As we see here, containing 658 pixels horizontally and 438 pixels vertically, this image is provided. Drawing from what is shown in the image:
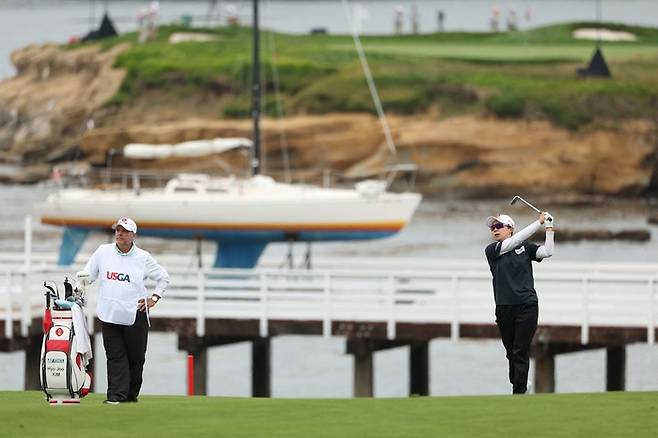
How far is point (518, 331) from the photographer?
61.0ft

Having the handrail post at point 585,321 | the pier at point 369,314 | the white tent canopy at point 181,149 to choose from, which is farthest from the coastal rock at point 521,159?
the handrail post at point 585,321

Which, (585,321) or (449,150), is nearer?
(585,321)

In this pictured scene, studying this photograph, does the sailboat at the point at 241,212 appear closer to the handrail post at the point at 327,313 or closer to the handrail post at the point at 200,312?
the handrail post at the point at 200,312

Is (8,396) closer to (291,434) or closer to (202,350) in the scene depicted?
(291,434)

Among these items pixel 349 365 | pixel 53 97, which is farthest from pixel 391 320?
pixel 53 97

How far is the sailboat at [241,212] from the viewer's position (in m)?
41.5

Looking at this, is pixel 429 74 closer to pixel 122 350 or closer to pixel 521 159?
pixel 521 159

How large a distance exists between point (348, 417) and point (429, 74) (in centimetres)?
7601

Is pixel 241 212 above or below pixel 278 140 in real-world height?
above

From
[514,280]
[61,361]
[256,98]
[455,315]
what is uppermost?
[256,98]

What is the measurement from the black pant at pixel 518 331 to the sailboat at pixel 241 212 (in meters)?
22.2

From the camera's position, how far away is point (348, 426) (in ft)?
54.1

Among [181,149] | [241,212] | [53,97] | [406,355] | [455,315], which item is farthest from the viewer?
[53,97]

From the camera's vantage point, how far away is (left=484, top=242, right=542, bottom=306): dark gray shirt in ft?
60.3
